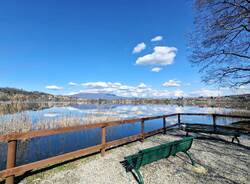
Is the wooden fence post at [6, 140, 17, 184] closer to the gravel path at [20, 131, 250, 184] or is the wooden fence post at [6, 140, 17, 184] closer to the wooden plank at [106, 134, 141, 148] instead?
the gravel path at [20, 131, 250, 184]

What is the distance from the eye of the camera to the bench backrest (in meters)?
3.86

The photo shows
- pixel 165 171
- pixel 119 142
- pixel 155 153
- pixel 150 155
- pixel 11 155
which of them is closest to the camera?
pixel 11 155

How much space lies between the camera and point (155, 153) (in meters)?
4.22

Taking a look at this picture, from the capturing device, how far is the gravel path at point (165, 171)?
411 cm

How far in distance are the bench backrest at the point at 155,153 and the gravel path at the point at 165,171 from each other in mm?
477

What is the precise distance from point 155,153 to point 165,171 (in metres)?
0.84

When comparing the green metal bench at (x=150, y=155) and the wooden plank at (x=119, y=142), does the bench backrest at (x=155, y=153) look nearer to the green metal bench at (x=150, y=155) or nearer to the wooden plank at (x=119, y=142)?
the green metal bench at (x=150, y=155)

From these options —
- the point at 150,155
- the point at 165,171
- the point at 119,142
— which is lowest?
the point at 165,171

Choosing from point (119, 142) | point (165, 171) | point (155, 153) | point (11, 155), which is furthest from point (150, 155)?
point (11, 155)

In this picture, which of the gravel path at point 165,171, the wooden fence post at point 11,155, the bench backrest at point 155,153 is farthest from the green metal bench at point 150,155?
the wooden fence post at point 11,155

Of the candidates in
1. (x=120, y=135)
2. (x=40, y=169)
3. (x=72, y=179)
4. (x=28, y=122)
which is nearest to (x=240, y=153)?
(x=72, y=179)

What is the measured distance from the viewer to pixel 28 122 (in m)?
13.4

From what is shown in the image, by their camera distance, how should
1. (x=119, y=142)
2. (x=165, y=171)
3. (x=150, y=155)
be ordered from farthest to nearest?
1. (x=119, y=142)
2. (x=165, y=171)
3. (x=150, y=155)

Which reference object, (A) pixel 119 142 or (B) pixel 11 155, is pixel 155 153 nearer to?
(A) pixel 119 142
